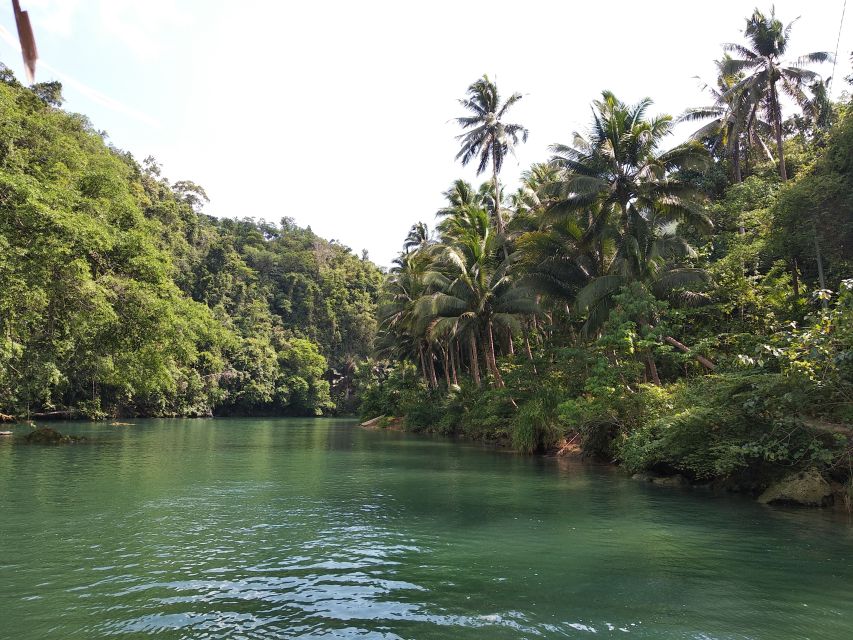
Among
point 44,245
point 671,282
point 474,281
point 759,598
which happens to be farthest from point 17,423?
point 759,598

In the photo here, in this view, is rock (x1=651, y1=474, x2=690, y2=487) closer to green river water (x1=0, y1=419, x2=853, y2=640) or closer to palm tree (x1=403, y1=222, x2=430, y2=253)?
green river water (x1=0, y1=419, x2=853, y2=640)

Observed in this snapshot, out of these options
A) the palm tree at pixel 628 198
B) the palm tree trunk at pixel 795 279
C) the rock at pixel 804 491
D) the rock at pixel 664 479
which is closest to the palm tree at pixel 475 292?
the palm tree at pixel 628 198

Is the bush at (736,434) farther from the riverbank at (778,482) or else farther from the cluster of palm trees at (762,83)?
the cluster of palm trees at (762,83)

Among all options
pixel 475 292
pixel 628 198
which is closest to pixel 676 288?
pixel 628 198

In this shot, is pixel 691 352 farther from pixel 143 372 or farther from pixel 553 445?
pixel 143 372

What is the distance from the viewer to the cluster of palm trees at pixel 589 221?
20.6 m

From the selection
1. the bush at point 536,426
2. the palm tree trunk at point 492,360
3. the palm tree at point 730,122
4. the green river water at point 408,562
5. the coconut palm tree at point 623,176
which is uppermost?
the palm tree at point 730,122

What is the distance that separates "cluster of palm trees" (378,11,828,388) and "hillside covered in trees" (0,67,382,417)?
12914 mm

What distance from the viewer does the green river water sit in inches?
224

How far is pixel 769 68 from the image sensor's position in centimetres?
2650

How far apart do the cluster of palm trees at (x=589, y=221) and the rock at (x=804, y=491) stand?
611cm

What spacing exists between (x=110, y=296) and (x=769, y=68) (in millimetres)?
29742

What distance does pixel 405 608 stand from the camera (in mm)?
6086

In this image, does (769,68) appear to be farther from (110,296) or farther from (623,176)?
(110,296)
